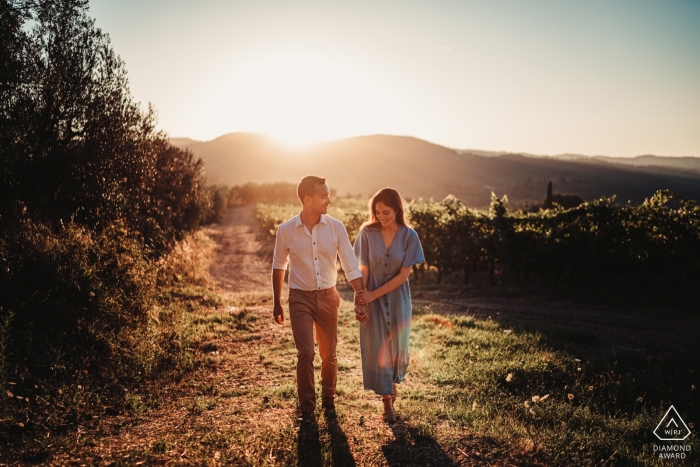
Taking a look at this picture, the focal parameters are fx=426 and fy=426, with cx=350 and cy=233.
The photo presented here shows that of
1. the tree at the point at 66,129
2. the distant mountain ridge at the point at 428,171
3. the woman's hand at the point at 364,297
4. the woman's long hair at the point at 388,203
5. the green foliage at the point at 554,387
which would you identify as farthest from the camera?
the distant mountain ridge at the point at 428,171

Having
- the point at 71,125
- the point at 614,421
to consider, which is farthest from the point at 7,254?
the point at 614,421

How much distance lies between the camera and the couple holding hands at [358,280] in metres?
4.74

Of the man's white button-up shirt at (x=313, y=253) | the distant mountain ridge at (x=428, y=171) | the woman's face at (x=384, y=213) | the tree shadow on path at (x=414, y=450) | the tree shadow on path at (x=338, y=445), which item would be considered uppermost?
the distant mountain ridge at (x=428, y=171)

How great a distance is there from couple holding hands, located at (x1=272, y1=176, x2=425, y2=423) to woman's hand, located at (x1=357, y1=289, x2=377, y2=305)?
1 cm

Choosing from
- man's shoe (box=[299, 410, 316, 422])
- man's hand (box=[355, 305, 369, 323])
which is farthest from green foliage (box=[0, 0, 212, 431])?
man's hand (box=[355, 305, 369, 323])

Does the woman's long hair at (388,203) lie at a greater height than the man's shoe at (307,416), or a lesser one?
greater

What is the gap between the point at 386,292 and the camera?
4.71 metres

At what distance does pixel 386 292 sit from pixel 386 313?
27cm

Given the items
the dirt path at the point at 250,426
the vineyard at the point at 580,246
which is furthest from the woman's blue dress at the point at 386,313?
the vineyard at the point at 580,246

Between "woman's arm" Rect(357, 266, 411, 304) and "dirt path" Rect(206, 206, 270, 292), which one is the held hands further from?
"dirt path" Rect(206, 206, 270, 292)

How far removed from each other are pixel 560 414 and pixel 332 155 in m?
142

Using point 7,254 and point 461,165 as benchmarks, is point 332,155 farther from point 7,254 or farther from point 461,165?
point 7,254

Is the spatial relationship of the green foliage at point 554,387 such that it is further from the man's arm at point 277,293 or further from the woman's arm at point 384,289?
the man's arm at point 277,293

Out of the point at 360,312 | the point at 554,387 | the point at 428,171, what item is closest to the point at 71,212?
the point at 360,312
